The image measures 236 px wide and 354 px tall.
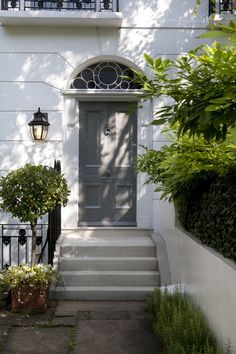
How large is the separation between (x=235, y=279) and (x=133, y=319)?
243 cm

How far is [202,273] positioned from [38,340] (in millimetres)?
1884

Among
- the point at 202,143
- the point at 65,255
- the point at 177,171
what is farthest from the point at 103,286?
the point at 202,143

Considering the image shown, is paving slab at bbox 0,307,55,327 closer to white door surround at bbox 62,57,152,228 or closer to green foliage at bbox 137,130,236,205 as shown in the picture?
green foliage at bbox 137,130,236,205

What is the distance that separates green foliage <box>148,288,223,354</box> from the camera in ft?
12.7

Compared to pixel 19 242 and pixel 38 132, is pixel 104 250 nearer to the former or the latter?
pixel 19 242

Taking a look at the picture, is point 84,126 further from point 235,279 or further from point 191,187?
point 235,279

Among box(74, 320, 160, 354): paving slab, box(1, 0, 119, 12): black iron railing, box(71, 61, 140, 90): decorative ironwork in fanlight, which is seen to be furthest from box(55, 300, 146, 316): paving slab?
box(1, 0, 119, 12): black iron railing

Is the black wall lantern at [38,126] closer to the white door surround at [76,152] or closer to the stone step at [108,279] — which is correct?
the white door surround at [76,152]

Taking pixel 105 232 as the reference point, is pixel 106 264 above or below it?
below

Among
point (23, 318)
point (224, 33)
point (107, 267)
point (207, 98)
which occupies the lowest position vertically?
point (23, 318)

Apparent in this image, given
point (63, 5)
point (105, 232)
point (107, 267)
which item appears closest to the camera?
point (107, 267)

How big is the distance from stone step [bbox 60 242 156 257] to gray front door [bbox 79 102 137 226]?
115cm

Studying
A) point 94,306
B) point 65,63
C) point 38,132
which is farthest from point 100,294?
point 65,63

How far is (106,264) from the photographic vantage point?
6.96 meters
